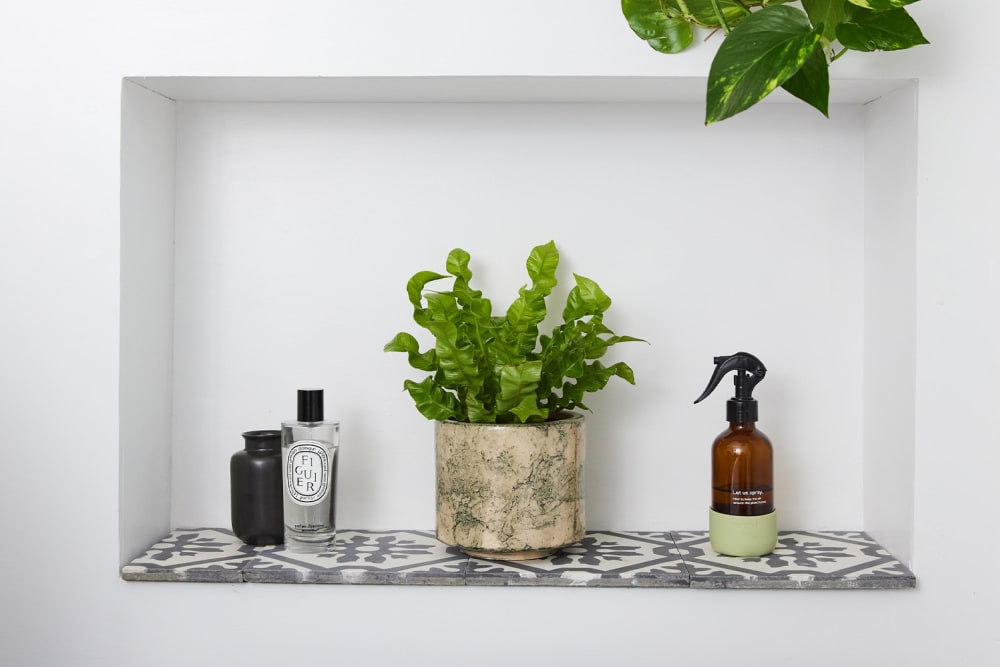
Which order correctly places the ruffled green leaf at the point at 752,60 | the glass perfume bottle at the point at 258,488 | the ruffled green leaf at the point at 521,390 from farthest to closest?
the glass perfume bottle at the point at 258,488 → the ruffled green leaf at the point at 521,390 → the ruffled green leaf at the point at 752,60

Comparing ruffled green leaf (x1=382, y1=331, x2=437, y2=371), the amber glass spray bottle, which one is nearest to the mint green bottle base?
the amber glass spray bottle

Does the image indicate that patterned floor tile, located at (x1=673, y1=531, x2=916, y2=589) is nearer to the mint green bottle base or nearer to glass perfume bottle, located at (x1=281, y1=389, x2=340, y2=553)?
the mint green bottle base

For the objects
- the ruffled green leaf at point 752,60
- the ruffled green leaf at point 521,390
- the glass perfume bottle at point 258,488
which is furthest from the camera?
the glass perfume bottle at point 258,488

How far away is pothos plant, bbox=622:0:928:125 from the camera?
83cm

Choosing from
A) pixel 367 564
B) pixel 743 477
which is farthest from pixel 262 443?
pixel 743 477

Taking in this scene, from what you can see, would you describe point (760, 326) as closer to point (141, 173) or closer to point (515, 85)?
point (515, 85)

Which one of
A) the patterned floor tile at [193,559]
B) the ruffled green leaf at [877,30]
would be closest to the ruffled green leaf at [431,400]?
the patterned floor tile at [193,559]

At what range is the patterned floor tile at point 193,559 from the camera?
98cm

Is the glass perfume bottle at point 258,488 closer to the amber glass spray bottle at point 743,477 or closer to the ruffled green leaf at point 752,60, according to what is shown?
the amber glass spray bottle at point 743,477

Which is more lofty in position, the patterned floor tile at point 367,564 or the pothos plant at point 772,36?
the pothos plant at point 772,36

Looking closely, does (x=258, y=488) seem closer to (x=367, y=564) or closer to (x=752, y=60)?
(x=367, y=564)

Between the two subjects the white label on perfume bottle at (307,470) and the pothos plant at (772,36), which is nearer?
the pothos plant at (772,36)

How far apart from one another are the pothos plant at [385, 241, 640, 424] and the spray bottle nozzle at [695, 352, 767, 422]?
4.0 inches

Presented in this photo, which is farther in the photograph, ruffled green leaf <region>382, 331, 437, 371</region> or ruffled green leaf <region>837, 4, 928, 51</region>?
ruffled green leaf <region>382, 331, 437, 371</region>
